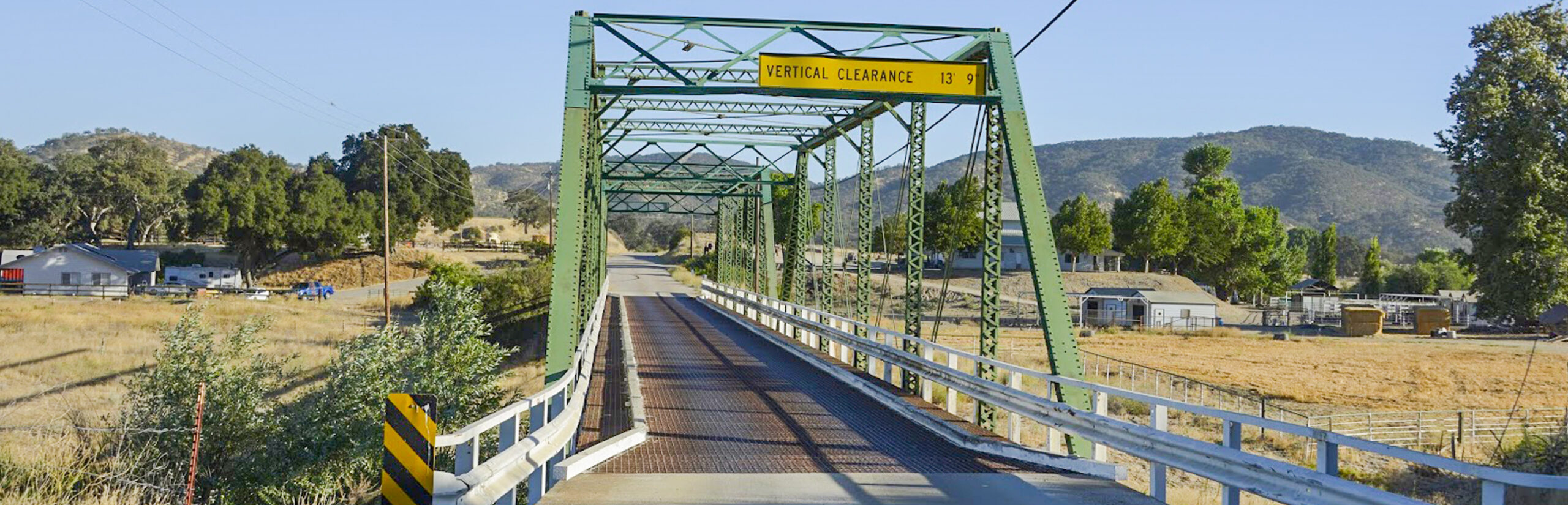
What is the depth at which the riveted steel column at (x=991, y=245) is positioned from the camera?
15.8 metres

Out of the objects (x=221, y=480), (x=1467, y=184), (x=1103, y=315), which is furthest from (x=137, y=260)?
(x=1467, y=184)

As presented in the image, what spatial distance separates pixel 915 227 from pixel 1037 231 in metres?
5.02

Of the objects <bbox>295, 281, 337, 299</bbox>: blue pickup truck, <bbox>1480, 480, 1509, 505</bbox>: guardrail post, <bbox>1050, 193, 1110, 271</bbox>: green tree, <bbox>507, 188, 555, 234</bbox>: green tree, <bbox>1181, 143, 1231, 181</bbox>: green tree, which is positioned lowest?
<bbox>295, 281, 337, 299</bbox>: blue pickup truck

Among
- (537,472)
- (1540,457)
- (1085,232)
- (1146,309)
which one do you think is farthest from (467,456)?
(1085,232)

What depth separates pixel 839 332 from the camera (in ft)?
75.2

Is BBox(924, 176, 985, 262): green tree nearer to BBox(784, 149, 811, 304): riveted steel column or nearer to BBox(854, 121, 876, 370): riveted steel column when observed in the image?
BBox(784, 149, 811, 304): riveted steel column

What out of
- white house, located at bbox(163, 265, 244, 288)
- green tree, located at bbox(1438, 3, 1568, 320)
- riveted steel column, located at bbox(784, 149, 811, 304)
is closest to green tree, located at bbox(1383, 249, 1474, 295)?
green tree, located at bbox(1438, 3, 1568, 320)

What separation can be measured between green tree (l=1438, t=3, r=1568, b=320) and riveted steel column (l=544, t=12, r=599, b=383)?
33.2m

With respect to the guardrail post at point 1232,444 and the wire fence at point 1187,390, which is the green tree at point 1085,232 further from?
the guardrail post at point 1232,444

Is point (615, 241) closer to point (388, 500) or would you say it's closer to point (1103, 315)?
point (1103, 315)

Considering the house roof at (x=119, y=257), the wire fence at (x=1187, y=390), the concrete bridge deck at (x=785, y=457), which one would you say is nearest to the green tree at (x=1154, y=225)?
the wire fence at (x=1187, y=390)

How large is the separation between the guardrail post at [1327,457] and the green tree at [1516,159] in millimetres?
36003

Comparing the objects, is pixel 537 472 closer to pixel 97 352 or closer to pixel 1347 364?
pixel 97 352

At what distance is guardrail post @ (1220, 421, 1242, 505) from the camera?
834cm
